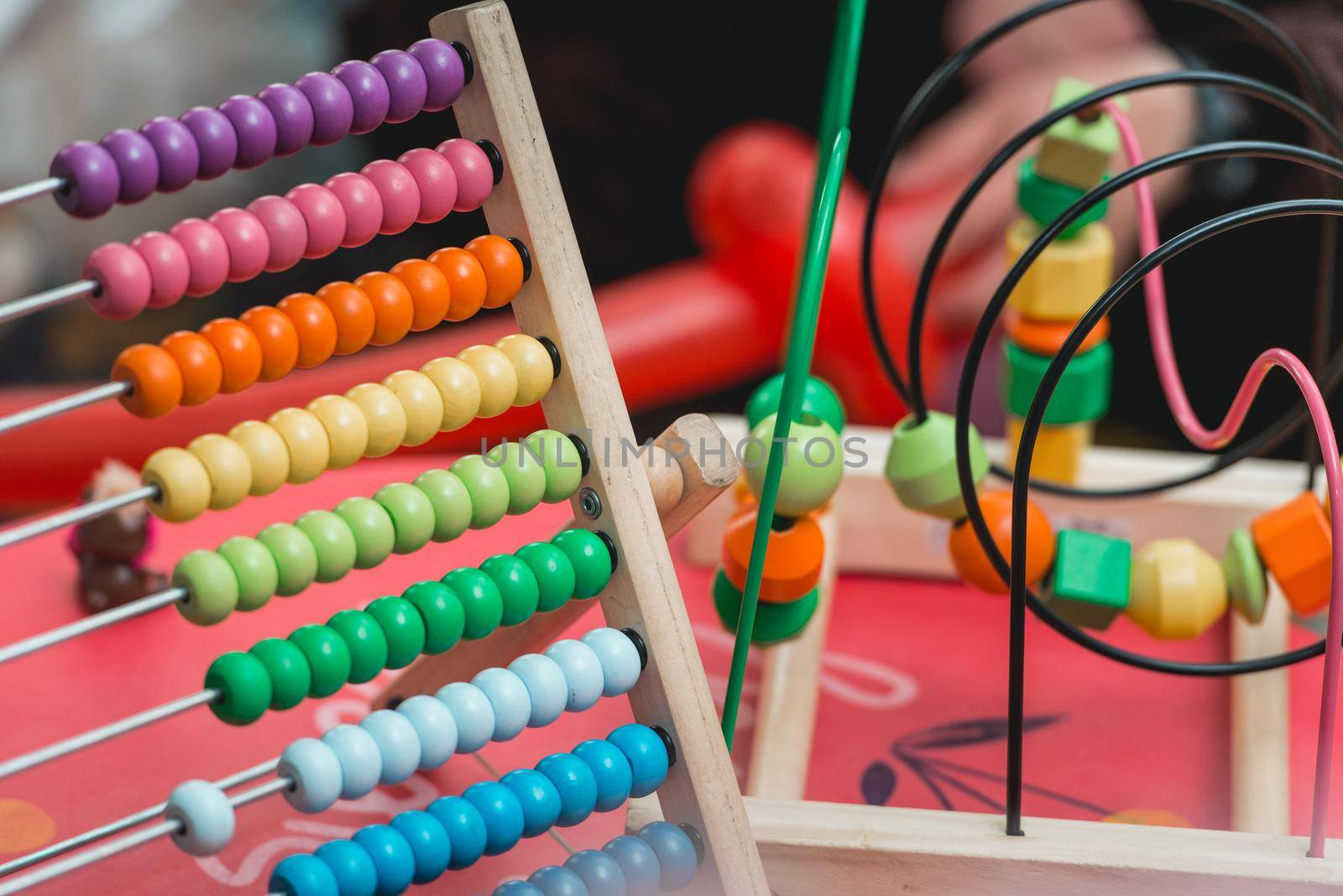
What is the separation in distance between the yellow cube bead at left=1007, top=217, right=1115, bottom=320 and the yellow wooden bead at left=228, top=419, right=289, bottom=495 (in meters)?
0.48

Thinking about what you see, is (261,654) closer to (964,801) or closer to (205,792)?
(205,792)

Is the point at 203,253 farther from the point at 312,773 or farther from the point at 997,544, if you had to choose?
the point at 997,544

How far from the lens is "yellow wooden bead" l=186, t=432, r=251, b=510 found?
527 mm

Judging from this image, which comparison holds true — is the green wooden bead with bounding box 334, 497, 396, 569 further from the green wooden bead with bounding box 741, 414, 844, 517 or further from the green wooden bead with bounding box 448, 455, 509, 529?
the green wooden bead with bounding box 741, 414, 844, 517

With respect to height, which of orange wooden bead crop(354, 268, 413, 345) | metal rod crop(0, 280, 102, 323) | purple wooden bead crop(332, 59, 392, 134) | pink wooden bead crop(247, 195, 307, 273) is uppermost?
purple wooden bead crop(332, 59, 392, 134)

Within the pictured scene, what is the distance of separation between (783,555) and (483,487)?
201 mm

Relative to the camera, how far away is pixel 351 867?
0.53m

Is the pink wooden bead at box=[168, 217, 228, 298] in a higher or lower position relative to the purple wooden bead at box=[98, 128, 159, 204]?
lower

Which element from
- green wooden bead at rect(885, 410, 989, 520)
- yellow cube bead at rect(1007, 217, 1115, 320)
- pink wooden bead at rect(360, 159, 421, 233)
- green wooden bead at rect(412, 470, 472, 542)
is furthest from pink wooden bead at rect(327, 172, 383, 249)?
yellow cube bead at rect(1007, 217, 1115, 320)

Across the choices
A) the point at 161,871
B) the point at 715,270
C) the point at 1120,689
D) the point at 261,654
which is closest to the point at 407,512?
the point at 261,654

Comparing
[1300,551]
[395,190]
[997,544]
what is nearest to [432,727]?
[395,190]

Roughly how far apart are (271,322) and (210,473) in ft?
0.22

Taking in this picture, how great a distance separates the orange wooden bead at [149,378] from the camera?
A: 516mm

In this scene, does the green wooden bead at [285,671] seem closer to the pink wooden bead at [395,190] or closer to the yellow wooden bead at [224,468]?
the yellow wooden bead at [224,468]
